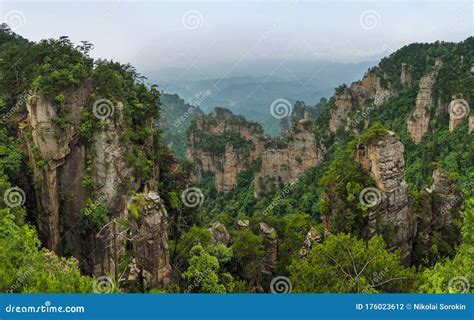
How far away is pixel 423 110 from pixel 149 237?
1986 inches

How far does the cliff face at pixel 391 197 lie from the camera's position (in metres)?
22.9

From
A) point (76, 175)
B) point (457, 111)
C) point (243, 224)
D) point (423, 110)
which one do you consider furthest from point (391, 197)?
point (423, 110)

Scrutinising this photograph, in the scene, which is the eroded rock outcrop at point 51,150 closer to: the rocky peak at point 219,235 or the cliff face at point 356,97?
the rocky peak at point 219,235

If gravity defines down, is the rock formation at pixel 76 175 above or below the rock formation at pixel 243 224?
above

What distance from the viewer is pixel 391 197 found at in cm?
2306

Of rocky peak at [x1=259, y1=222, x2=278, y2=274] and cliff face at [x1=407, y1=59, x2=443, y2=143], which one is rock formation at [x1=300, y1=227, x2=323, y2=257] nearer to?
rocky peak at [x1=259, y1=222, x2=278, y2=274]

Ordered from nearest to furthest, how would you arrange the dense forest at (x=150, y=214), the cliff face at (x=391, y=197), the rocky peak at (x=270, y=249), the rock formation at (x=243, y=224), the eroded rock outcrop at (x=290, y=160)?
the dense forest at (x=150, y=214)
the cliff face at (x=391, y=197)
the rocky peak at (x=270, y=249)
the rock formation at (x=243, y=224)
the eroded rock outcrop at (x=290, y=160)

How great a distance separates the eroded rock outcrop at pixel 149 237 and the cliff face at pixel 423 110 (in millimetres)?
49121

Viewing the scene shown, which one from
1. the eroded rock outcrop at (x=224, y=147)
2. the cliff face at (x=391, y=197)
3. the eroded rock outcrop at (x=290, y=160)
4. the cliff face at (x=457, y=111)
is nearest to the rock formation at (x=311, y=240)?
the cliff face at (x=391, y=197)

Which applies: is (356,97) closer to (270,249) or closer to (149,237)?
(270,249)

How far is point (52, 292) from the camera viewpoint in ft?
38.8

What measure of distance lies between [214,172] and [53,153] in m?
56.8

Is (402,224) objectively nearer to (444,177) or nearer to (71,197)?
(444,177)

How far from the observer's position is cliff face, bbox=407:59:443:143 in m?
59.9
